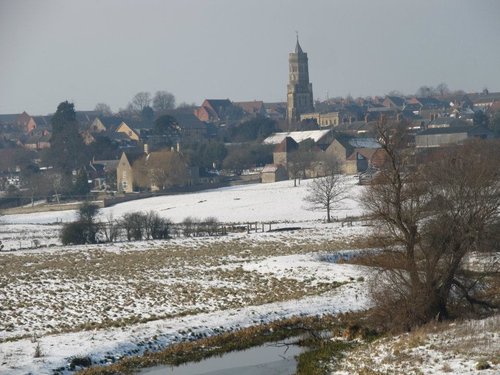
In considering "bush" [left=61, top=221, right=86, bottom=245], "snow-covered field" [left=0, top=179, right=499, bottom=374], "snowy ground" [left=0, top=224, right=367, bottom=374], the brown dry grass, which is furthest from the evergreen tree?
"snowy ground" [left=0, top=224, right=367, bottom=374]

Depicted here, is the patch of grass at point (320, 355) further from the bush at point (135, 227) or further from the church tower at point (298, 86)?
the church tower at point (298, 86)

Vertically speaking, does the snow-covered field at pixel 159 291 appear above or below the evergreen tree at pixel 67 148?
below

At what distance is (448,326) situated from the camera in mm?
19297

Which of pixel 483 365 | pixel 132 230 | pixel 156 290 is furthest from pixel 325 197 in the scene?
pixel 483 365

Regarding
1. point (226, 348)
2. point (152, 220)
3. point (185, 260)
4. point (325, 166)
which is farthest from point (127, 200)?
point (226, 348)

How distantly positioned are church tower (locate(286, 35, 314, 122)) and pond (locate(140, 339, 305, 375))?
5215 inches

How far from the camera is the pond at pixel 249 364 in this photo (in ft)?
59.3

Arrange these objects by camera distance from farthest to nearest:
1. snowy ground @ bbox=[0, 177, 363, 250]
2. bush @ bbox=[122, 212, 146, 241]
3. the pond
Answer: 1. snowy ground @ bbox=[0, 177, 363, 250]
2. bush @ bbox=[122, 212, 146, 241]
3. the pond

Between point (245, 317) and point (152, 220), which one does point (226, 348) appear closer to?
point (245, 317)

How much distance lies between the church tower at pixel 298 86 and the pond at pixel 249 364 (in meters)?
132

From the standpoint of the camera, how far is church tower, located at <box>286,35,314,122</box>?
154m

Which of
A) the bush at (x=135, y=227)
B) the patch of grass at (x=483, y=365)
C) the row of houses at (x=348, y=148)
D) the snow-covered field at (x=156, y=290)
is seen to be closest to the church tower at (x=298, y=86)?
the row of houses at (x=348, y=148)

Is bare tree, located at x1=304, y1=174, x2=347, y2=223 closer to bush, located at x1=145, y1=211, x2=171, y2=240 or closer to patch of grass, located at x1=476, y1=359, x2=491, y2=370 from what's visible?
bush, located at x1=145, y1=211, x2=171, y2=240

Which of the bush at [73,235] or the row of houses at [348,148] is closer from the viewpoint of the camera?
the bush at [73,235]
